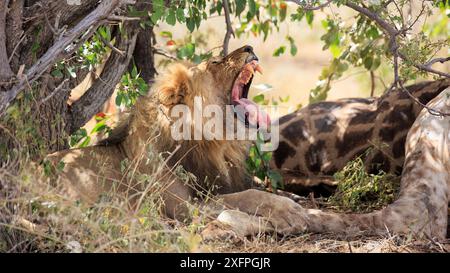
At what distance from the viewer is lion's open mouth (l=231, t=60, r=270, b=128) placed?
5.66 metres

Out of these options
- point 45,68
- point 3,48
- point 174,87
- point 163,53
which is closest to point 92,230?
point 45,68

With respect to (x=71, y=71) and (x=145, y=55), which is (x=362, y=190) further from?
(x=71, y=71)

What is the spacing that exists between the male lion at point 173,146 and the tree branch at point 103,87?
0.39 metres

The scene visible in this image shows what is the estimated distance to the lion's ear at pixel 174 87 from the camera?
5379 millimetres

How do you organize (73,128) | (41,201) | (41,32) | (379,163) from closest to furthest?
(41,201), (41,32), (73,128), (379,163)

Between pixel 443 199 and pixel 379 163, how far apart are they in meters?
1.03

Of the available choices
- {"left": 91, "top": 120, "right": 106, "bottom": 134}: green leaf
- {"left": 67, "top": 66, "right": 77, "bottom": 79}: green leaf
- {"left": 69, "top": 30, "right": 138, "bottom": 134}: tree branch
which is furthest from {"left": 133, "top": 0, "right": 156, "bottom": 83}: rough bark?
{"left": 67, "top": 66, "right": 77, "bottom": 79}: green leaf

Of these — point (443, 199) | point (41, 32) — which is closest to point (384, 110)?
point (443, 199)

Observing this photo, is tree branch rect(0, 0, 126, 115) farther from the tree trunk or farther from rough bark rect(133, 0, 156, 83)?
rough bark rect(133, 0, 156, 83)

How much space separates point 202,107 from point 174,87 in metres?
0.21

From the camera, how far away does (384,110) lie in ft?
21.9

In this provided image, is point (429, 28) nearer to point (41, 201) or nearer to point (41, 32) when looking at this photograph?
point (41, 32)

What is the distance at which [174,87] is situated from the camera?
540 cm

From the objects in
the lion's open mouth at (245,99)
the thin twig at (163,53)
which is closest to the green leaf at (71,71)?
the lion's open mouth at (245,99)
